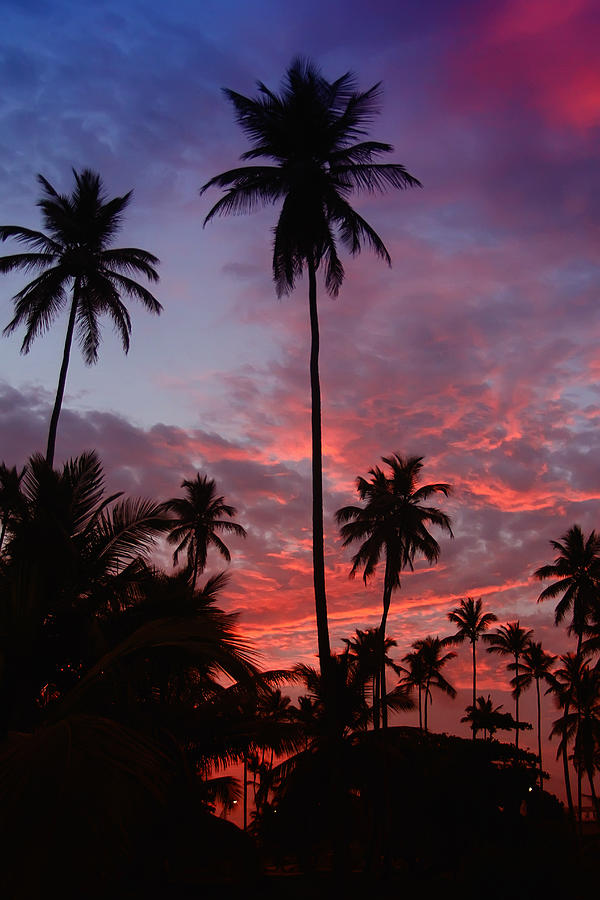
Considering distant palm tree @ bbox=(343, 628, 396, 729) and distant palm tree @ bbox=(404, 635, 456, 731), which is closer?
distant palm tree @ bbox=(343, 628, 396, 729)

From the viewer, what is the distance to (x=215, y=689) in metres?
12.5

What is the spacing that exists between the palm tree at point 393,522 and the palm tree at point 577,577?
1433 centimetres

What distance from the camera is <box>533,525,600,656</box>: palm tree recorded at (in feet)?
173

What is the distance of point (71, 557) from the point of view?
966 cm

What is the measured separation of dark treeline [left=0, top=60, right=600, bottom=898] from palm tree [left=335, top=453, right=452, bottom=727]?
0.44 ft

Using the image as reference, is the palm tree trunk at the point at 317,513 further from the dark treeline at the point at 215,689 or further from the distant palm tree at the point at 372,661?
the distant palm tree at the point at 372,661

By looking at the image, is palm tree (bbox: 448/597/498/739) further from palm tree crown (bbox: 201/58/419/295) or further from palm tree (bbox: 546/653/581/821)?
palm tree crown (bbox: 201/58/419/295)

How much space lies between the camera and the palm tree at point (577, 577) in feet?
173

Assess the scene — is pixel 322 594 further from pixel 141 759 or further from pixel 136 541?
pixel 141 759

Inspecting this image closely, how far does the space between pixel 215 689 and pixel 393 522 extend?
32.3 m

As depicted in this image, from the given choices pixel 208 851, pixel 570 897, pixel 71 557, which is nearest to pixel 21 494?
pixel 71 557

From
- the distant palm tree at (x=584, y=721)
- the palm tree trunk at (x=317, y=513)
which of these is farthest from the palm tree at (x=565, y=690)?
the palm tree trunk at (x=317, y=513)

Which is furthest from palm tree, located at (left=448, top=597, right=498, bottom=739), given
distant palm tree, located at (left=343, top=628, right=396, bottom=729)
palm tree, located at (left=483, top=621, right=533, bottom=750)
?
distant palm tree, located at (left=343, top=628, right=396, bottom=729)

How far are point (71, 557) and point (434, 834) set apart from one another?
956 inches
